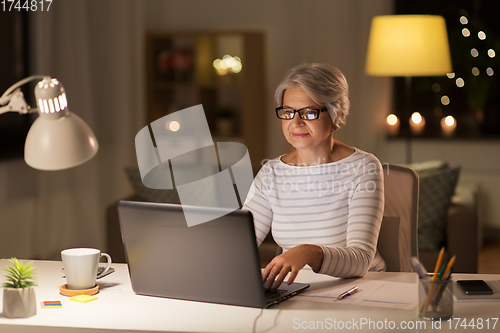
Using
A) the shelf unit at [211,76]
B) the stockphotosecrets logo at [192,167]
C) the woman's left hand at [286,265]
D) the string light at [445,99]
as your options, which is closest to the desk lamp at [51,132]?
the stockphotosecrets logo at [192,167]

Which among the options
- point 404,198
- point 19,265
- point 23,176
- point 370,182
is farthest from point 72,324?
point 23,176

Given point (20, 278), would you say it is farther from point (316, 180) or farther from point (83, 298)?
point (316, 180)

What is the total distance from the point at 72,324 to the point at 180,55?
384cm

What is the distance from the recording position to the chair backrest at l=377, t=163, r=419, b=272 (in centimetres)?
167

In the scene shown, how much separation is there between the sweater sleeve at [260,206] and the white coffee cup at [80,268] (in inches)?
21.8

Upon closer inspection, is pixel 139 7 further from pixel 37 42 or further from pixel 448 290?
pixel 448 290

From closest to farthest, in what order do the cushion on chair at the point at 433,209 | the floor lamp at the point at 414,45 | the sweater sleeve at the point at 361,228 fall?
1. the sweater sleeve at the point at 361,228
2. the cushion on chair at the point at 433,209
3. the floor lamp at the point at 414,45

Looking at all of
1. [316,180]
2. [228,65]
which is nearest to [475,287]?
[316,180]

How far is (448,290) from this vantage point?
108 cm

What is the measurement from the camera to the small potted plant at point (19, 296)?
1.10 m

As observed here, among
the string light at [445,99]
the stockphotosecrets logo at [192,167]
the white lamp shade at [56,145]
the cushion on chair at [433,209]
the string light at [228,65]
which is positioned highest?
the string light at [228,65]

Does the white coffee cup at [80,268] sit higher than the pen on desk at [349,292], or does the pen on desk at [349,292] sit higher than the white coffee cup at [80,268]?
the white coffee cup at [80,268]

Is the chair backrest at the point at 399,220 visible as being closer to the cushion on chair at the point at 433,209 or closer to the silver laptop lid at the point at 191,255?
the silver laptop lid at the point at 191,255

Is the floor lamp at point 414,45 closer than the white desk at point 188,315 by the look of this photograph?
No
